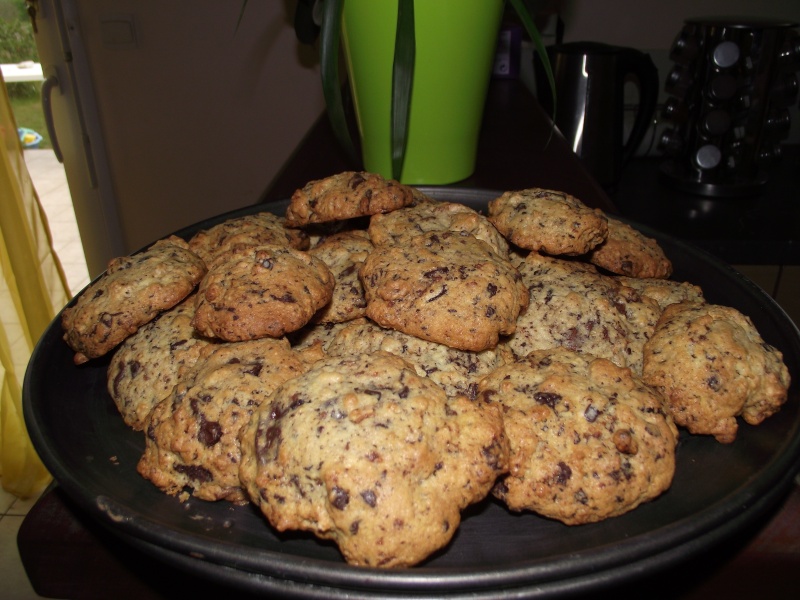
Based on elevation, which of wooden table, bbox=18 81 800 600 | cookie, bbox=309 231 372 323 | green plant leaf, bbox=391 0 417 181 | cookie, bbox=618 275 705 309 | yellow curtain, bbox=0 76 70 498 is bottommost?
yellow curtain, bbox=0 76 70 498

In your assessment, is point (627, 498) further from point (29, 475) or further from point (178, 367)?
point (29, 475)

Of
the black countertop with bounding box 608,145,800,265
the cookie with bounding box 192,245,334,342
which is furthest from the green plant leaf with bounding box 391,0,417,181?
the black countertop with bounding box 608,145,800,265

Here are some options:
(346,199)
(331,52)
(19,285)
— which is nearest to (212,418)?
(346,199)

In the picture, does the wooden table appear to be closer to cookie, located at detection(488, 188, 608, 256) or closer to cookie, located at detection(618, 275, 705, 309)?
cookie, located at detection(618, 275, 705, 309)

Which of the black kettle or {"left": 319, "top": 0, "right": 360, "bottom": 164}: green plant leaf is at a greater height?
{"left": 319, "top": 0, "right": 360, "bottom": 164}: green plant leaf

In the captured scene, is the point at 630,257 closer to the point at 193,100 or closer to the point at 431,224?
the point at 431,224

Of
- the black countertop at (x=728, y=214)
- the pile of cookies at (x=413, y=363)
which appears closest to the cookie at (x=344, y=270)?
the pile of cookies at (x=413, y=363)
